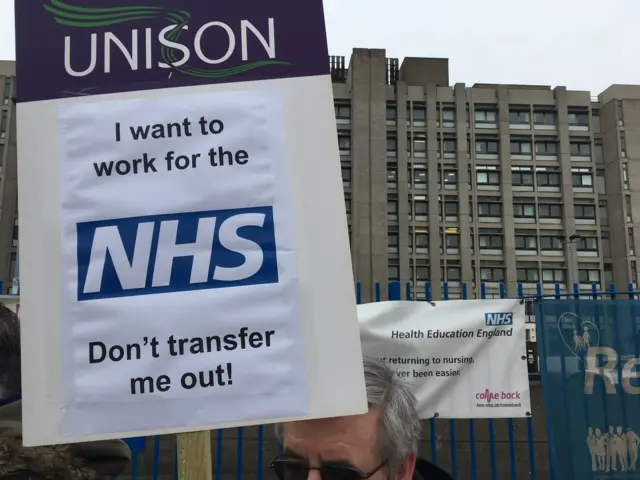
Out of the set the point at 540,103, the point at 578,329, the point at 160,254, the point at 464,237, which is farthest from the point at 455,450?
the point at 540,103

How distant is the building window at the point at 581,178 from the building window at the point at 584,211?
1.74 m

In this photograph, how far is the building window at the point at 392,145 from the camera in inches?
2092

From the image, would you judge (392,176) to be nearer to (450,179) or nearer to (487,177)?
(450,179)

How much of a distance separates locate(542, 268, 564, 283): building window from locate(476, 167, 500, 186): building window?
8572 millimetres

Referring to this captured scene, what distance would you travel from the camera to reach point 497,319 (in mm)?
4762

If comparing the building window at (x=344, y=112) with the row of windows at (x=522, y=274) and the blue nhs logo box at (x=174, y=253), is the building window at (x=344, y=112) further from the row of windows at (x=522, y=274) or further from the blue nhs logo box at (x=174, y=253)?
the blue nhs logo box at (x=174, y=253)

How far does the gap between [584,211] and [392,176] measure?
17325 mm

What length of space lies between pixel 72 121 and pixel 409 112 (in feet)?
178

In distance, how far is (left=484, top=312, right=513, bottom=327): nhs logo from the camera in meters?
4.75

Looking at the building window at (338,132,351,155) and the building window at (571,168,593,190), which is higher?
the building window at (338,132,351,155)

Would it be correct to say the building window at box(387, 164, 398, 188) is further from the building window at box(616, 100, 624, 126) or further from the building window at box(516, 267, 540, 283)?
the building window at box(616, 100, 624, 126)

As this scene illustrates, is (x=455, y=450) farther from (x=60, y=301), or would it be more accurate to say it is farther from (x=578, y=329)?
(x=60, y=301)

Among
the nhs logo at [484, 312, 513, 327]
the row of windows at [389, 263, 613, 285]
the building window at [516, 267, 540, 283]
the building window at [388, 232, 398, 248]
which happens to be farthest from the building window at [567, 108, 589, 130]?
the nhs logo at [484, 312, 513, 327]

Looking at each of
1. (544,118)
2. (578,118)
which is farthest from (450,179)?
(578,118)
